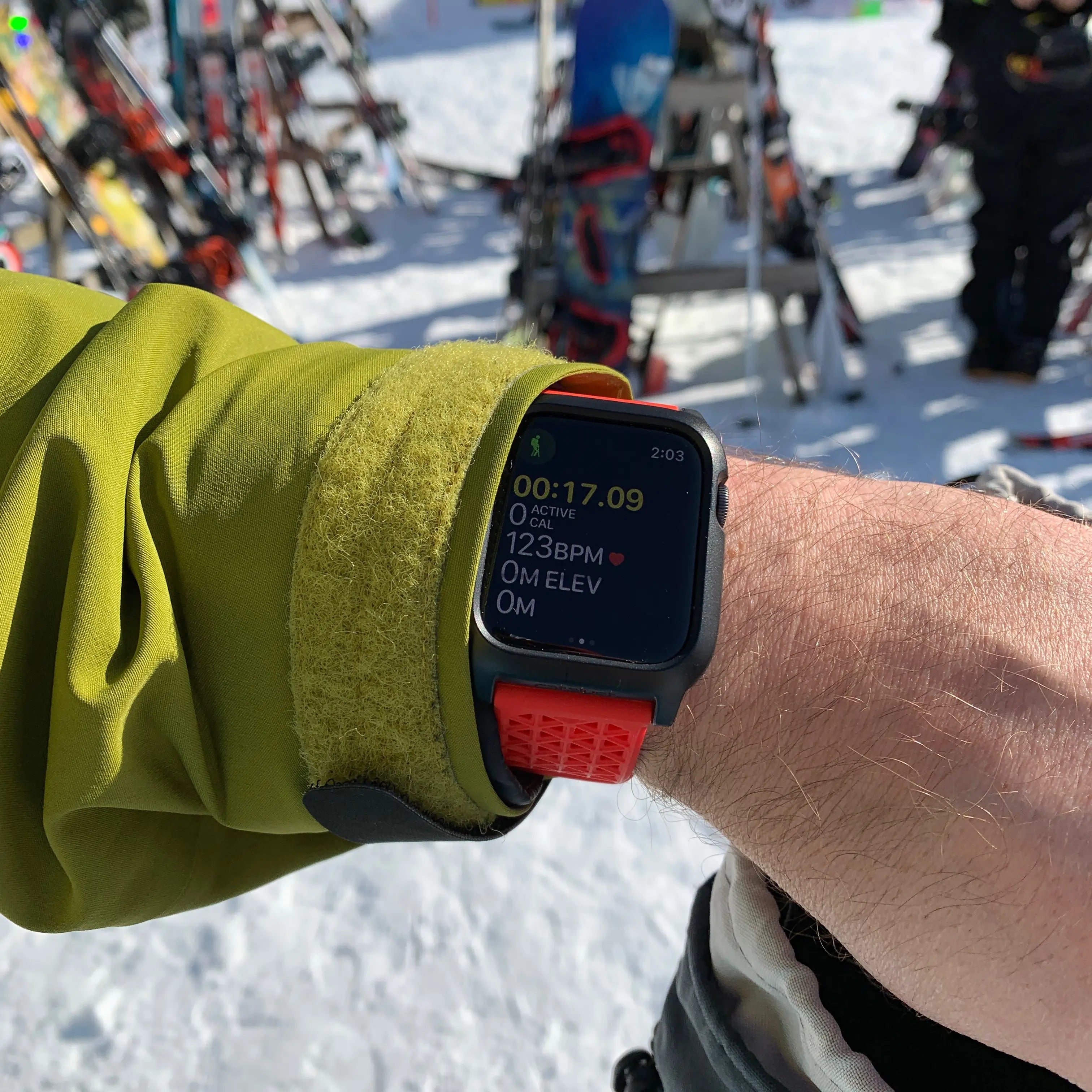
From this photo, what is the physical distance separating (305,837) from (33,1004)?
49.4 inches

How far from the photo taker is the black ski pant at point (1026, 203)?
3598mm

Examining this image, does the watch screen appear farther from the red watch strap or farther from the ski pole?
the ski pole

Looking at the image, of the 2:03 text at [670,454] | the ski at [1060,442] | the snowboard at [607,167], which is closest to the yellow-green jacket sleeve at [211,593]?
the 2:03 text at [670,454]

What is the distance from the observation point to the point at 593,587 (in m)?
0.66

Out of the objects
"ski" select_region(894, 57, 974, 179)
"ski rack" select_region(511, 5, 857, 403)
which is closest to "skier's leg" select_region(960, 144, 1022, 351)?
"ski" select_region(894, 57, 974, 179)

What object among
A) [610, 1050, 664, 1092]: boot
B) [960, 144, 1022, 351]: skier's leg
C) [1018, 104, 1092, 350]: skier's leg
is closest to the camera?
[610, 1050, 664, 1092]: boot

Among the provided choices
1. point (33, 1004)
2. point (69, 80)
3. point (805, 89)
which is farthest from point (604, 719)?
point (805, 89)

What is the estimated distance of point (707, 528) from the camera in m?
0.67

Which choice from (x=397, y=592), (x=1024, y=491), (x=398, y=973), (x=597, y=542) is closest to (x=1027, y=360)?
(x=1024, y=491)

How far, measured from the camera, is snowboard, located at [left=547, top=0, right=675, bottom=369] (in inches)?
132

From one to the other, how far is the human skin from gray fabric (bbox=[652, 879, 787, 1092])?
182mm

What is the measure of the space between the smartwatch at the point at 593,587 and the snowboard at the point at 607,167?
281cm

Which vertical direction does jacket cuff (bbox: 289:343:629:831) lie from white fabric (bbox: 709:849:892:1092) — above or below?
above

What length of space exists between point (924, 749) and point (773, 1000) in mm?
327
